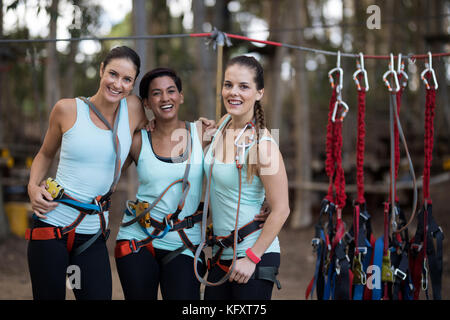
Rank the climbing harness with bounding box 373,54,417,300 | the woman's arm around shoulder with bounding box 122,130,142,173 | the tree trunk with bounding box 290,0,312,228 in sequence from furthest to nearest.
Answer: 1. the tree trunk with bounding box 290,0,312,228
2. the climbing harness with bounding box 373,54,417,300
3. the woman's arm around shoulder with bounding box 122,130,142,173

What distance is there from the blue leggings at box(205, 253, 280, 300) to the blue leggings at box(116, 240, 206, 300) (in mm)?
111

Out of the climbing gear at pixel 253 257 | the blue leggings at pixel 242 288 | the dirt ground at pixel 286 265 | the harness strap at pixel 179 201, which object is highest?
the harness strap at pixel 179 201

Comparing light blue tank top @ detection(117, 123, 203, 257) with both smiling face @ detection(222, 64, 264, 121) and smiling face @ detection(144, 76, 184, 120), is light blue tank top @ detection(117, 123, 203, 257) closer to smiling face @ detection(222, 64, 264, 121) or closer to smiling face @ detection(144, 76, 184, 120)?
smiling face @ detection(144, 76, 184, 120)

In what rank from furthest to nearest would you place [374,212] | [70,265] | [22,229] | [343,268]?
[374,212]
[22,229]
[343,268]
[70,265]

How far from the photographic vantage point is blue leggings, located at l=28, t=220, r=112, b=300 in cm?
229

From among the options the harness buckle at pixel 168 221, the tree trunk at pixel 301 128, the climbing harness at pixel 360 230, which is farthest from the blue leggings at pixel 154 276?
the tree trunk at pixel 301 128

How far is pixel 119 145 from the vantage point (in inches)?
92.4

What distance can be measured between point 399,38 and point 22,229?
16.6 meters

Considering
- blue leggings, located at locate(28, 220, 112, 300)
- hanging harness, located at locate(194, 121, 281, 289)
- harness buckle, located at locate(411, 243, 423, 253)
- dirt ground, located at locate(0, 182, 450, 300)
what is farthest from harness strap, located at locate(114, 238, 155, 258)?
dirt ground, located at locate(0, 182, 450, 300)

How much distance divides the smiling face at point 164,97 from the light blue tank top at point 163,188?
177 millimetres

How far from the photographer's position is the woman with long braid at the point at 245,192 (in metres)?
2.17

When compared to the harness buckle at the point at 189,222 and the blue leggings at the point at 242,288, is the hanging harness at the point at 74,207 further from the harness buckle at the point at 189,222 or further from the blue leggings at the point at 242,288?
the blue leggings at the point at 242,288
